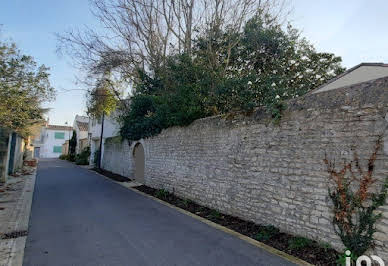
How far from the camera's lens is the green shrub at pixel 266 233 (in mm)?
4848

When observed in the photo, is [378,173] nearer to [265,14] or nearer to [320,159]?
[320,159]

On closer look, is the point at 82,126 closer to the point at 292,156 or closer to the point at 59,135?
the point at 59,135

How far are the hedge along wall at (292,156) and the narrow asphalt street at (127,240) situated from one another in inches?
39.8

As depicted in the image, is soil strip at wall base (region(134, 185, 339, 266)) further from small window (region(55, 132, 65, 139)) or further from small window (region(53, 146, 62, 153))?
small window (region(55, 132, 65, 139))

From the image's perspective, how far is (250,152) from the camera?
591 centimetres

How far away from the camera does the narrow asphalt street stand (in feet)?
12.6

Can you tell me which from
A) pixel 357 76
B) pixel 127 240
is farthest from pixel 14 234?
pixel 357 76

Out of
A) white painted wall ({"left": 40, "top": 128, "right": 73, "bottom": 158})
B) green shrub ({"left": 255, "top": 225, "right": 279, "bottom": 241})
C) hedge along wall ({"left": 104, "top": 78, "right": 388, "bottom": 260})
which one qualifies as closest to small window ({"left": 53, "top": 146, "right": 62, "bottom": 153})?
white painted wall ({"left": 40, "top": 128, "right": 73, "bottom": 158})

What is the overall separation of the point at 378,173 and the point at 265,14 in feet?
27.7

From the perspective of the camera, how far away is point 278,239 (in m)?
4.72

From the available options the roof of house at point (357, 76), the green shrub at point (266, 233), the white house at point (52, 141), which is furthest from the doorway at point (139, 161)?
the white house at point (52, 141)

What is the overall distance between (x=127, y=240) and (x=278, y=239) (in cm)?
299

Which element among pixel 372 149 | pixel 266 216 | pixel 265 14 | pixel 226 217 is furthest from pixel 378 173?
pixel 265 14

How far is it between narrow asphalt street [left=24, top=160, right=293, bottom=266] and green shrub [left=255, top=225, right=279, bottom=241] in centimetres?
44
